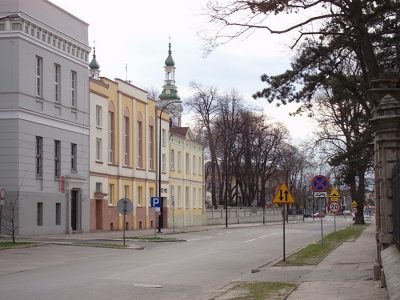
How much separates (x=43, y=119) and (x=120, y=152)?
1455cm

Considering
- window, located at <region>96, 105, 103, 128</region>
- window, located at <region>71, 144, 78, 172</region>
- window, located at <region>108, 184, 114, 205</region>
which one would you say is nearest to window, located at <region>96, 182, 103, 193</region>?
window, located at <region>108, 184, 114, 205</region>

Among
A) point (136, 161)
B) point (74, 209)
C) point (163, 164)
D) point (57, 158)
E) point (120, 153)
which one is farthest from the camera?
point (163, 164)

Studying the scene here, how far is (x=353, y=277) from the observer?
623 inches

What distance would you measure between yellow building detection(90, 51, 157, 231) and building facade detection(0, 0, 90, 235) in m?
2.43

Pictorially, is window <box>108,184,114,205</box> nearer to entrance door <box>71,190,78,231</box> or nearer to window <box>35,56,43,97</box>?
entrance door <box>71,190,78,231</box>

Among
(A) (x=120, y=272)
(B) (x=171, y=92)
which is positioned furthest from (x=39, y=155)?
(B) (x=171, y=92)

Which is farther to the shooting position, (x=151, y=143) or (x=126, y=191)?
(x=151, y=143)

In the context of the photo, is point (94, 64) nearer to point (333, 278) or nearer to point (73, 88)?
point (73, 88)

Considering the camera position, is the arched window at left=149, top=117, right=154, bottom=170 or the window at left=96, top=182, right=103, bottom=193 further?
the arched window at left=149, top=117, right=154, bottom=170

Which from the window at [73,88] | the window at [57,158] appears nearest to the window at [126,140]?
the window at [73,88]

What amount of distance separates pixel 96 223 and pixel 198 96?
42544mm

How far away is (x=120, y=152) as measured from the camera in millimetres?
55469

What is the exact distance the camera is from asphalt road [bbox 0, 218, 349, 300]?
14.1 meters

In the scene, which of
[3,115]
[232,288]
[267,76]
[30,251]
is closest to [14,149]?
[3,115]
